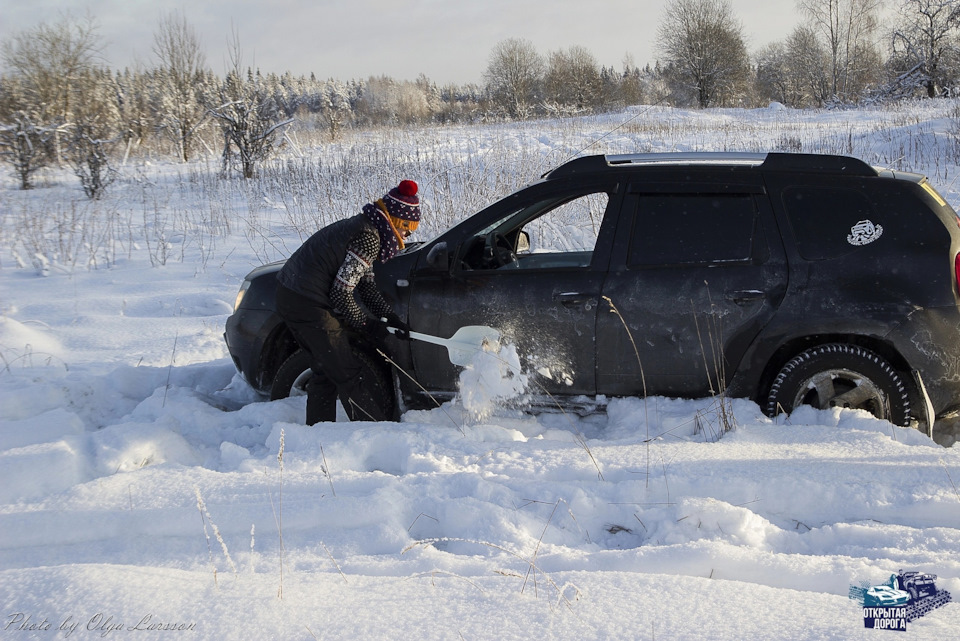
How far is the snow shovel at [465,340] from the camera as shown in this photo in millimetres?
4008

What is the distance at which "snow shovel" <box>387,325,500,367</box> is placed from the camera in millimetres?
4008

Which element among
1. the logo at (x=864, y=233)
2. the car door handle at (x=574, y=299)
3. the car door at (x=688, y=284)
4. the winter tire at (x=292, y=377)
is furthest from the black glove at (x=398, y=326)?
the logo at (x=864, y=233)

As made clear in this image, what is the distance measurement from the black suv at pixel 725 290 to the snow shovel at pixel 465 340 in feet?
0.17

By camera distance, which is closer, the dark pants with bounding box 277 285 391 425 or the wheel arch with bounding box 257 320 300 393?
the dark pants with bounding box 277 285 391 425

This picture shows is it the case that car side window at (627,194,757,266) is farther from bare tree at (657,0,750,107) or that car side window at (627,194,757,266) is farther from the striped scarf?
bare tree at (657,0,750,107)

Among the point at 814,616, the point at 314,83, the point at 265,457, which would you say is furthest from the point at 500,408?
the point at 314,83

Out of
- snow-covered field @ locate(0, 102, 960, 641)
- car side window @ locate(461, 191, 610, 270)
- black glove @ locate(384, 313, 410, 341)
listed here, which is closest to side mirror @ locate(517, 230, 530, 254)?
car side window @ locate(461, 191, 610, 270)

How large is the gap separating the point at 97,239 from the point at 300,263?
760cm

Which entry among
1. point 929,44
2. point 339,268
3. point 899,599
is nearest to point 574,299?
point 339,268

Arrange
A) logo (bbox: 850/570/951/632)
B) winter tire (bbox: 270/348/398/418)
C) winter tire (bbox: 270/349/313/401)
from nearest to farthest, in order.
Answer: logo (bbox: 850/570/951/632) → winter tire (bbox: 270/348/398/418) → winter tire (bbox: 270/349/313/401)

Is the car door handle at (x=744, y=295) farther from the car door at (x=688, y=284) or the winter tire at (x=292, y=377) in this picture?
the winter tire at (x=292, y=377)

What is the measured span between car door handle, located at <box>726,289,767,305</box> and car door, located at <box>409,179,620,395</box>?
72 cm

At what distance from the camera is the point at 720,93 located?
42656mm

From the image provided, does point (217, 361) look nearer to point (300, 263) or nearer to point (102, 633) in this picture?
point (300, 263)
